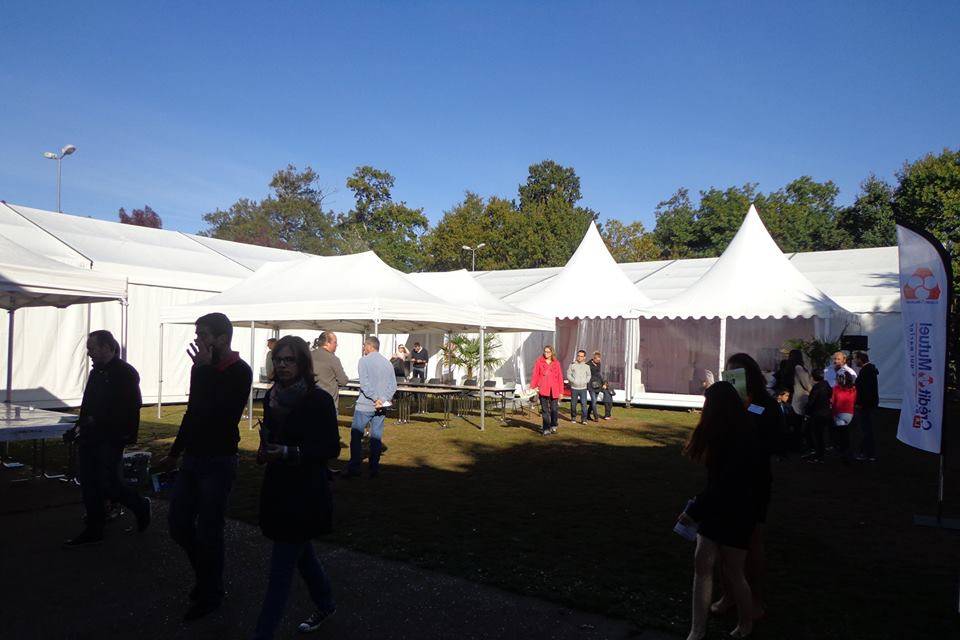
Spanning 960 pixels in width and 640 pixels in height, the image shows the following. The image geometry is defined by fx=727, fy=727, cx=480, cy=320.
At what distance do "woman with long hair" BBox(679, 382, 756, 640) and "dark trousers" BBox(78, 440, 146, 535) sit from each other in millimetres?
4093

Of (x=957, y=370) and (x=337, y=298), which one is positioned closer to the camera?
(x=337, y=298)

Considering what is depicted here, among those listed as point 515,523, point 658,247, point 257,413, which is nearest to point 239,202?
point 658,247

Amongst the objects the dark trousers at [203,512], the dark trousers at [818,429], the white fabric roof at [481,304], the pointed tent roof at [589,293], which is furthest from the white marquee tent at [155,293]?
the dark trousers at [203,512]

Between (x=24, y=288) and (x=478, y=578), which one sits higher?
(x=24, y=288)

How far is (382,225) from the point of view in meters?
52.9

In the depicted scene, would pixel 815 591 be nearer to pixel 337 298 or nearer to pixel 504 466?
pixel 504 466

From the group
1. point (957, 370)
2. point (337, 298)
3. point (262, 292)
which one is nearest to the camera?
point (337, 298)

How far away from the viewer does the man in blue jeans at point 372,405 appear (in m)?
8.30

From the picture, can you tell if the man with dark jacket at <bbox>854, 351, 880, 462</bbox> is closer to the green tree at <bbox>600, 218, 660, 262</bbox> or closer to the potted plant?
the potted plant

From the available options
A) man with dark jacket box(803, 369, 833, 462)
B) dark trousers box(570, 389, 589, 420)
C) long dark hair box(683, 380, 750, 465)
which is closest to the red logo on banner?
long dark hair box(683, 380, 750, 465)

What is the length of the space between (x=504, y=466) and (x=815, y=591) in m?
4.96

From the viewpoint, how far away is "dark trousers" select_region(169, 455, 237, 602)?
404 cm

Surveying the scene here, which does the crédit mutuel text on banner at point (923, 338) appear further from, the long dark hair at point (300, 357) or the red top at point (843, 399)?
the long dark hair at point (300, 357)

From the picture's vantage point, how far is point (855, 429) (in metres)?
15.0
